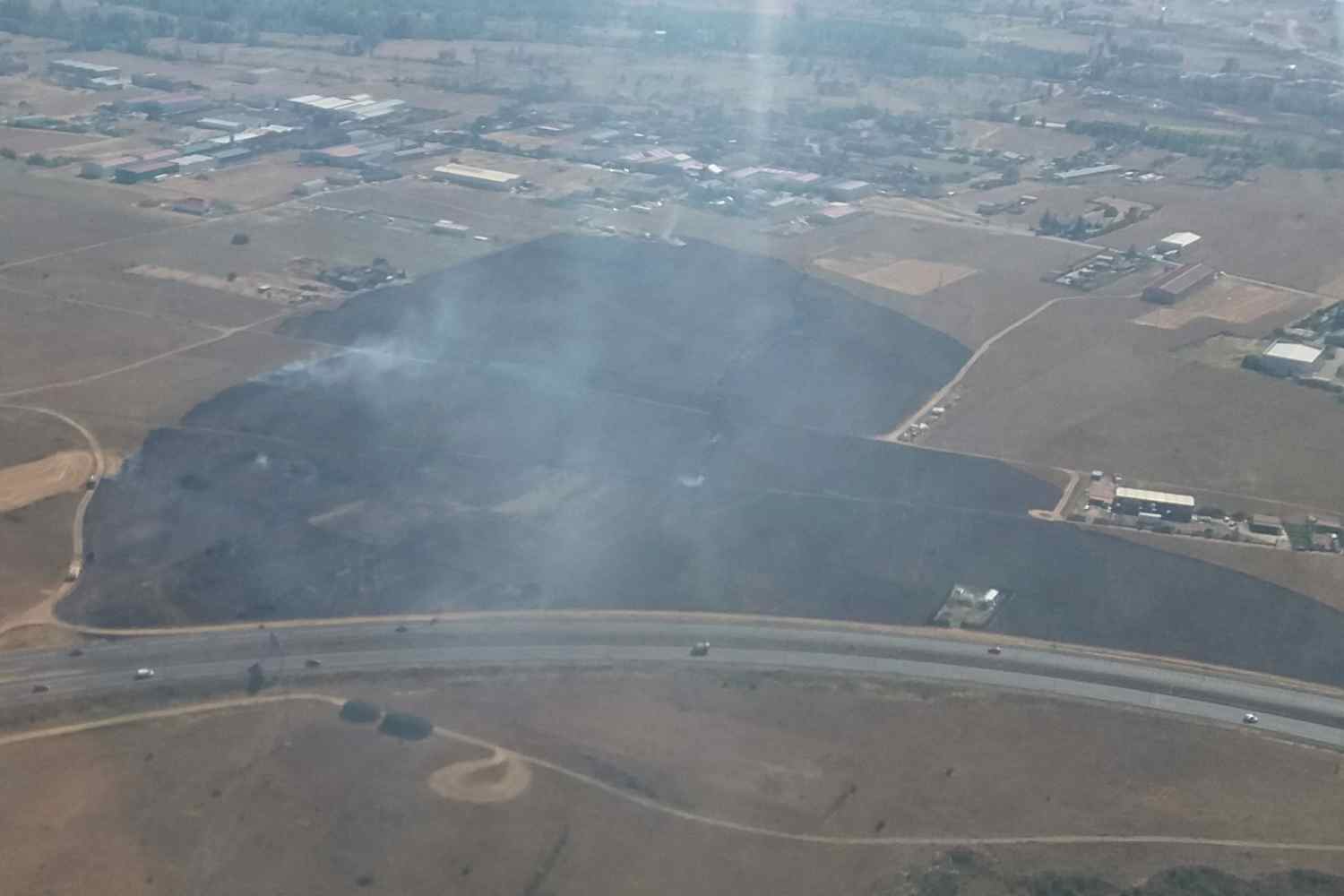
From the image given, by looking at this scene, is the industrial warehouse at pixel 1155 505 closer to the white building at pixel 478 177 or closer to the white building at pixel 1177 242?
the white building at pixel 1177 242

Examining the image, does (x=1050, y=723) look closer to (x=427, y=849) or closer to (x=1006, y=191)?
(x=427, y=849)

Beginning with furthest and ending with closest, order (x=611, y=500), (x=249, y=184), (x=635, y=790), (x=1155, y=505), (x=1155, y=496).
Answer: (x=249, y=184)
(x=1155, y=496)
(x=1155, y=505)
(x=611, y=500)
(x=635, y=790)

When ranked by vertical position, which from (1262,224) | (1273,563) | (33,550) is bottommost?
(33,550)

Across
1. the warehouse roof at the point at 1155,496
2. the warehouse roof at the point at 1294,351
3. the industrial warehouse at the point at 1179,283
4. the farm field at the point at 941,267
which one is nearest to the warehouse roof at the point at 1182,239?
the industrial warehouse at the point at 1179,283

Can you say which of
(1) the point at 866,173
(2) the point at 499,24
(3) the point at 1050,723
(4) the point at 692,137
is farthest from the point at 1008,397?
(2) the point at 499,24

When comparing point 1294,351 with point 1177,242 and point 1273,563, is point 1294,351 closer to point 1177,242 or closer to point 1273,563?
point 1177,242

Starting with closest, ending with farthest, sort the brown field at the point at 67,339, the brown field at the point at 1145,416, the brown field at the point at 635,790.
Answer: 1. the brown field at the point at 635,790
2. the brown field at the point at 1145,416
3. the brown field at the point at 67,339

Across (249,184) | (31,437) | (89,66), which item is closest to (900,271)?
(249,184)
